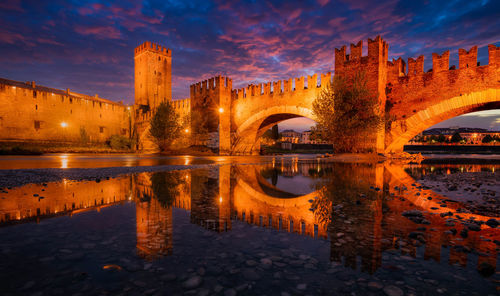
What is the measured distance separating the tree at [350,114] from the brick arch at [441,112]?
6.96 feet

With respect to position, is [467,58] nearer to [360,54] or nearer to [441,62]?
[441,62]

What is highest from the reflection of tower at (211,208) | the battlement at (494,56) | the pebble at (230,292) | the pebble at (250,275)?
the battlement at (494,56)

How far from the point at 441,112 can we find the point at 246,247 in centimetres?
1990

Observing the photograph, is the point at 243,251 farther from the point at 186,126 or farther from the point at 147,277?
the point at 186,126

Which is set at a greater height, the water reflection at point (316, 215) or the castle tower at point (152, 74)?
the castle tower at point (152, 74)

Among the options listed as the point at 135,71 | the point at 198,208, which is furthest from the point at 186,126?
the point at 135,71

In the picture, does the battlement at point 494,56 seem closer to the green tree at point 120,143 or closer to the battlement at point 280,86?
the battlement at point 280,86

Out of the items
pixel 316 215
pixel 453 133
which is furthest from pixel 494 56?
pixel 453 133

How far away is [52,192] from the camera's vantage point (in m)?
4.94

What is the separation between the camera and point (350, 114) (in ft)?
57.7

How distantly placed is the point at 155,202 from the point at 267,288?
3.11 meters

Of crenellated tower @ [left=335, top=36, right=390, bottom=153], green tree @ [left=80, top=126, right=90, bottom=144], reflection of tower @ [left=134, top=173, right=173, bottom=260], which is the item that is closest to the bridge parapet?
crenellated tower @ [left=335, top=36, right=390, bottom=153]

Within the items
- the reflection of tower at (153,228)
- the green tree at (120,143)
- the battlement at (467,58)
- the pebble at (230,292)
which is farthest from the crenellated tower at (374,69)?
the green tree at (120,143)

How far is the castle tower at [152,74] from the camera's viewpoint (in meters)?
56.6
